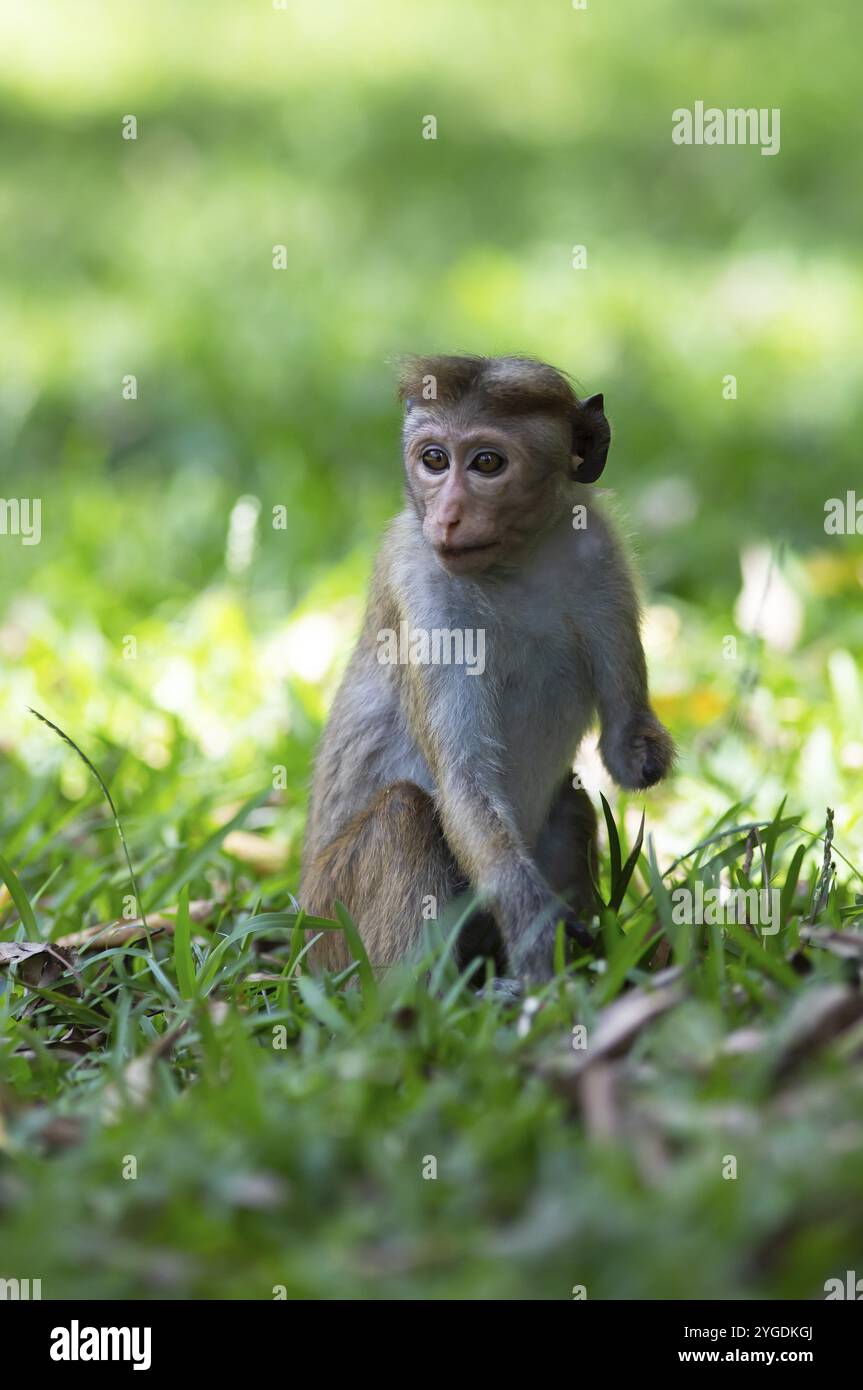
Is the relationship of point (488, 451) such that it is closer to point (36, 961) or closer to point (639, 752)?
point (639, 752)

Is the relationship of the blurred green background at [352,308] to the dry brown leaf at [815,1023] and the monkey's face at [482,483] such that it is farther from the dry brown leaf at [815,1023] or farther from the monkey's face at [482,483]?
the dry brown leaf at [815,1023]

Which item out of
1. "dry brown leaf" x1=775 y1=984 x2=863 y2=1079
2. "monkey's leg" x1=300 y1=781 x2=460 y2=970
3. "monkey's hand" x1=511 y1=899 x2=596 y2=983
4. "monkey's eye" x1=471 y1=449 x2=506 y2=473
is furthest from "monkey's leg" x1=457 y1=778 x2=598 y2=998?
"dry brown leaf" x1=775 y1=984 x2=863 y2=1079

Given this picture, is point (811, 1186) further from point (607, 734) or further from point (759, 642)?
point (759, 642)

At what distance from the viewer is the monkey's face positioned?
203 inches

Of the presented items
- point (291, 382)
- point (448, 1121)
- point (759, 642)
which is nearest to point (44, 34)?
point (291, 382)

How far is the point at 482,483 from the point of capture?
5195 mm

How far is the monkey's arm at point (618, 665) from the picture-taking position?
215 inches

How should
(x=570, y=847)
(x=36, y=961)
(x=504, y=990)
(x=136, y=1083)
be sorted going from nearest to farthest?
(x=136, y=1083)
(x=504, y=990)
(x=36, y=961)
(x=570, y=847)

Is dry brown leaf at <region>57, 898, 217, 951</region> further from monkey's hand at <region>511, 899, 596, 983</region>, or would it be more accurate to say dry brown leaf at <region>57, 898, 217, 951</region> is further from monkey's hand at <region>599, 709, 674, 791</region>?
monkey's hand at <region>599, 709, 674, 791</region>

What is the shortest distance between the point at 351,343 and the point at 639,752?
6.17 m

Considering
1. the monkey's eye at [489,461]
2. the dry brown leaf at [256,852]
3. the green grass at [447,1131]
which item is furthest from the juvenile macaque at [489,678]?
the dry brown leaf at [256,852]

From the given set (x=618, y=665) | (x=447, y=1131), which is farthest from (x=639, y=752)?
(x=447, y=1131)

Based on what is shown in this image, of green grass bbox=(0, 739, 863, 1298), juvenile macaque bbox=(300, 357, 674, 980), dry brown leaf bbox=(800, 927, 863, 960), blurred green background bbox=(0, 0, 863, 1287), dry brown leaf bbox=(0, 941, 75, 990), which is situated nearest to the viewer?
green grass bbox=(0, 739, 863, 1298)

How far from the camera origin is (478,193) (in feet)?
44.2
